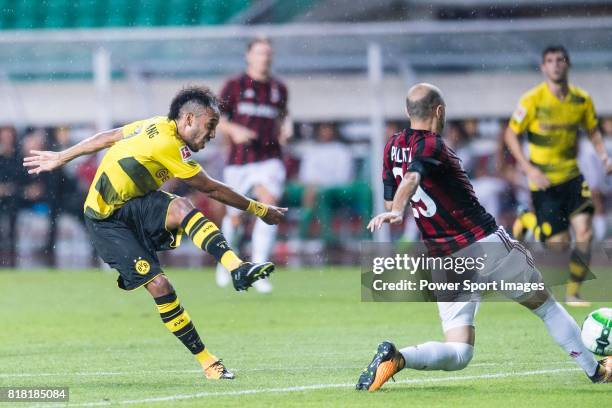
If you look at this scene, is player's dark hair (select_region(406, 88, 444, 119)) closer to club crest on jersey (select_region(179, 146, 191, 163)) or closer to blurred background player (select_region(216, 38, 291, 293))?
club crest on jersey (select_region(179, 146, 191, 163))

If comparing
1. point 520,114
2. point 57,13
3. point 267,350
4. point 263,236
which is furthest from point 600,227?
point 57,13

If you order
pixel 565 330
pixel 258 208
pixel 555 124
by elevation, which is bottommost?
pixel 565 330

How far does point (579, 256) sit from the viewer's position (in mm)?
11531

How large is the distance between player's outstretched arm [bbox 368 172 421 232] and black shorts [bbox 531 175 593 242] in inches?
212

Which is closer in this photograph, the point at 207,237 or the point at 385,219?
the point at 385,219

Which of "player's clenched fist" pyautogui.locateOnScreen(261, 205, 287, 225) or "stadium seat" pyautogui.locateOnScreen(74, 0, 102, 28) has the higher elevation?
"stadium seat" pyautogui.locateOnScreen(74, 0, 102, 28)

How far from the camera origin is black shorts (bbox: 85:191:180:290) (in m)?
7.39

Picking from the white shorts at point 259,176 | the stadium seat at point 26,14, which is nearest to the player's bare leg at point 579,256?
the white shorts at point 259,176

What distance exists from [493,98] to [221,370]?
1107 centimetres

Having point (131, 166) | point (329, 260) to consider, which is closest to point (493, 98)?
point (329, 260)

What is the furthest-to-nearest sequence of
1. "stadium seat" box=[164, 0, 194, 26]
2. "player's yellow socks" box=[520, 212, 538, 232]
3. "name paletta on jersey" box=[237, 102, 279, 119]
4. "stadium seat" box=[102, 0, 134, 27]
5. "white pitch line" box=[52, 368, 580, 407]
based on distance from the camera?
"stadium seat" box=[102, 0, 134, 27] < "stadium seat" box=[164, 0, 194, 26] < "name paletta on jersey" box=[237, 102, 279, 119] < "player's yellow socks" box=[520, 212, 538, 232] < "white pitch line" box=[52, 368, 580, 407]

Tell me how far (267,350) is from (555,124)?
161 inches

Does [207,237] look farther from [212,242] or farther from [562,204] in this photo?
[562,204]

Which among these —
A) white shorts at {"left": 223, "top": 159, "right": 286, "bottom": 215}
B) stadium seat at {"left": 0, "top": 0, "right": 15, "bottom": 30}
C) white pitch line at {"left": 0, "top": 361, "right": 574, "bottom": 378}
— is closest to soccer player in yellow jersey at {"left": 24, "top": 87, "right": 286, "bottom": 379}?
white pitch line at {"left": 0, "top": 361, "right": 574, "bottom": 378}
